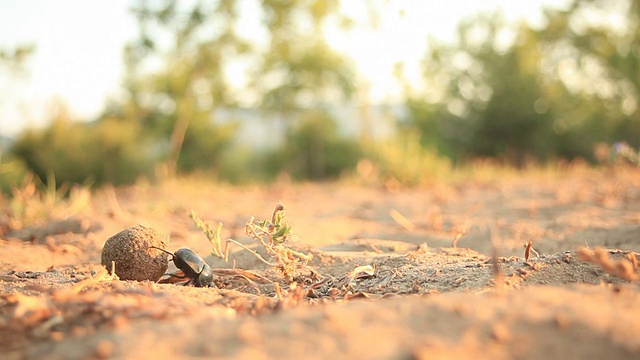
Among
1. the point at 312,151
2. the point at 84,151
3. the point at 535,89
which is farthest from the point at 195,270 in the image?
the point at 535,89

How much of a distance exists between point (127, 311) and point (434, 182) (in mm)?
8208

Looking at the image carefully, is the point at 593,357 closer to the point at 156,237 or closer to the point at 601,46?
the point at 156,237

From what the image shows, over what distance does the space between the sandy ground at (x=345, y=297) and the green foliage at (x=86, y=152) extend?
25.8 ft

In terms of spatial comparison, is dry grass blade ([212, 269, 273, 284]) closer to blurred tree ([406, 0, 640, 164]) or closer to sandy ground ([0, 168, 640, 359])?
sandy ground ([0, 168, 640, 359])

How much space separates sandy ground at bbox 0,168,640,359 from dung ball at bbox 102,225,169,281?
3.9 inches

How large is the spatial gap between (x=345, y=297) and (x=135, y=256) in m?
1.05

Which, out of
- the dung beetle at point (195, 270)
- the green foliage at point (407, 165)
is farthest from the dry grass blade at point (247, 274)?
the green foliage at point (407, 165)

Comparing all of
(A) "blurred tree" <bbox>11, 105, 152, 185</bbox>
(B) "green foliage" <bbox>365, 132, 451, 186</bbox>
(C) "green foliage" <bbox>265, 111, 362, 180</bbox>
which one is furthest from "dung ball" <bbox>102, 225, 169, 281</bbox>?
(C) "green foliage" <bbox>265, 111, 362, 180</bbox>

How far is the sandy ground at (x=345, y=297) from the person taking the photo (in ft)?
4.74

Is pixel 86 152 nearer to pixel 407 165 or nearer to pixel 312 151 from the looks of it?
pixel 312 151

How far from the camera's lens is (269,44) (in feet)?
54.9

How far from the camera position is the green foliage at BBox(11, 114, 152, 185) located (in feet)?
41.4

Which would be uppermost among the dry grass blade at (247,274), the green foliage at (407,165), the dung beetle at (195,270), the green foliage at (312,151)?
the dung beetle at (195,270)

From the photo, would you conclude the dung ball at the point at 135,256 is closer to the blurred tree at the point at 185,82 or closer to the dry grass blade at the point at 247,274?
the dry grass blade at the point at 247,274
